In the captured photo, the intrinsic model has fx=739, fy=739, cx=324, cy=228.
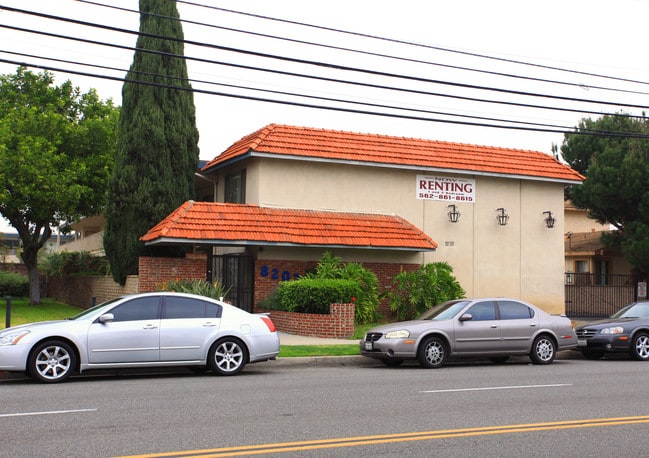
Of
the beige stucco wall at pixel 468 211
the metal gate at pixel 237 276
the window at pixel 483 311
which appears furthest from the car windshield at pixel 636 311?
the metal gate at pixel 237 276

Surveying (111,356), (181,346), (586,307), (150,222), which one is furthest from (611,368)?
(586,307)

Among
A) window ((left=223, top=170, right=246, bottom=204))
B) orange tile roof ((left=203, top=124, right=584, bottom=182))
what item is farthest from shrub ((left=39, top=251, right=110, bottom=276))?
orange tile roof ((left=203, top=124, right=584, bottom=182))

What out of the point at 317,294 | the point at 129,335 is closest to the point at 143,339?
the point at 129,335

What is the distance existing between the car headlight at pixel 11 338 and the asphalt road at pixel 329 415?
671 millimetres

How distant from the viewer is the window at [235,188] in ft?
Answer: 79.2

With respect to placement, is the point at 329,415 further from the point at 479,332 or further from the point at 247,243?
the point at 247,243

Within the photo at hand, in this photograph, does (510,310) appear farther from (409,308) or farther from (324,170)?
(324,170)

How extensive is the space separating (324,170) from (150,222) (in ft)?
18.7

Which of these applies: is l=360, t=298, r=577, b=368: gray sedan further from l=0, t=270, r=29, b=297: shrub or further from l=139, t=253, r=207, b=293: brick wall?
l=0, t=270, r=29, b=297: shrub

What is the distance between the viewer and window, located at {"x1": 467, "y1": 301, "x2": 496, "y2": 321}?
15.3 metres

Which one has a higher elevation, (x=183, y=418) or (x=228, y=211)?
(x=228, y=211)

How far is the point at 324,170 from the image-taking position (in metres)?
23.7

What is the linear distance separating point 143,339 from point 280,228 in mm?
9686

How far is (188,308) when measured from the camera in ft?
42.6
